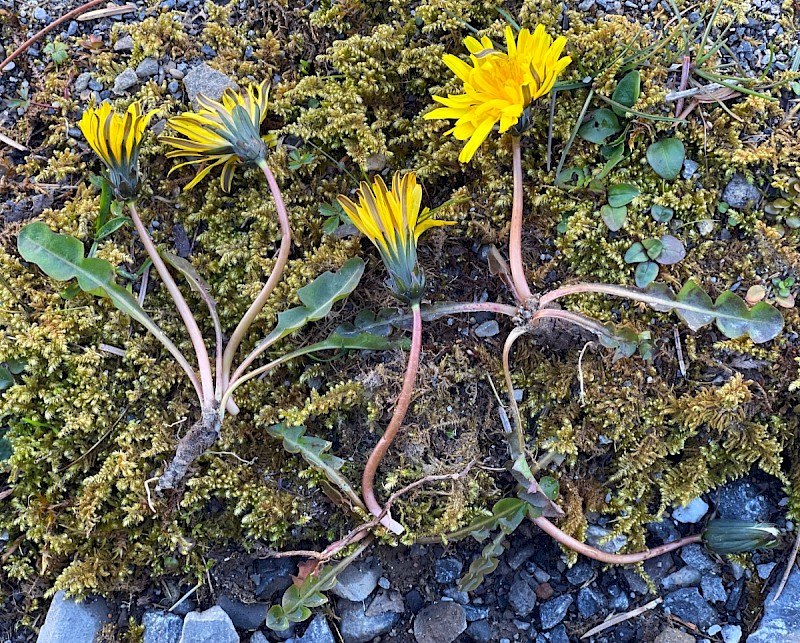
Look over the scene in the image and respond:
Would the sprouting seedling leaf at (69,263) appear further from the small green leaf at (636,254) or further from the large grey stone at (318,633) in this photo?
the small green leaf at (636,254)

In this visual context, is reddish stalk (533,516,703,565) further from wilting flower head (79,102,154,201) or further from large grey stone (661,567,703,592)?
wilting flower head (79,102,154,201)

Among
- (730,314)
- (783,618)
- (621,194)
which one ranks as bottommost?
(783,618)

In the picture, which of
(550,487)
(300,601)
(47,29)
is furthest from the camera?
(47,29)

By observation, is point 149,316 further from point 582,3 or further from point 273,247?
point 582,3

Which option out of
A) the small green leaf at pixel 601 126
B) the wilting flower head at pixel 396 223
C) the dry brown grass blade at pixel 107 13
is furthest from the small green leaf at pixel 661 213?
the dry brown grass blade at pixel 107 13

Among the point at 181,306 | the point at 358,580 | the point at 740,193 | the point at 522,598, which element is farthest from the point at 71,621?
the point at 740,193

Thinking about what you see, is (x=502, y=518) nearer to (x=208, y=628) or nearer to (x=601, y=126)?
(x=208, y=628)

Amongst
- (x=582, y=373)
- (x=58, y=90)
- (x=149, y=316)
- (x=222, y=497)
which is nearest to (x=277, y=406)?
(x=222, y=497)

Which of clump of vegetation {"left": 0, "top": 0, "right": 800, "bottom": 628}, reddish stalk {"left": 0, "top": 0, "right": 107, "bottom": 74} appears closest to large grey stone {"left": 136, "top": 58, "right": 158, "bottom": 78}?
clump of vegetation {"left": 0, "top": 0, "right": 800, "bottom": 628}
